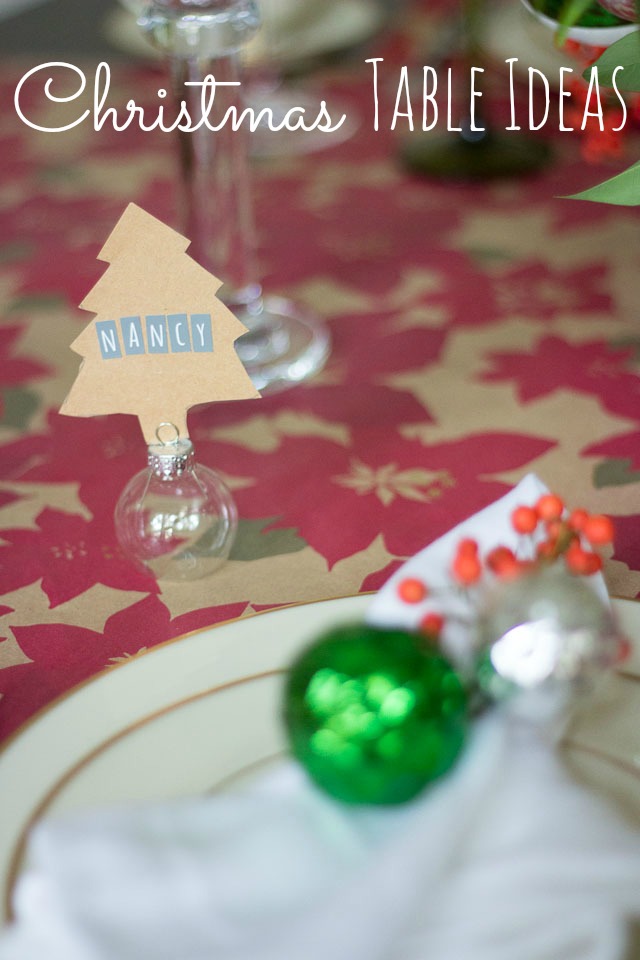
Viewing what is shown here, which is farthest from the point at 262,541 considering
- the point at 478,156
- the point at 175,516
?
the point at 478,156

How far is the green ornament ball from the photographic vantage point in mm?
310

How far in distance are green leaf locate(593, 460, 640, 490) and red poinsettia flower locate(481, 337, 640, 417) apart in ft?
0.20

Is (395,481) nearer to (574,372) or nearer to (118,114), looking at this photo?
(574,372)

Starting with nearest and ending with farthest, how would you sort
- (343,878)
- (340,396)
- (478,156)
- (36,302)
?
(343,878), (340,396), (36,302), (478,156)

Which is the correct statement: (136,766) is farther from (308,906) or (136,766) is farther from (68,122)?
(68,122)

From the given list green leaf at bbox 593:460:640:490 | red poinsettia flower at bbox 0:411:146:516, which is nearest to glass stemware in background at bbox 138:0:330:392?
red poinsettia flower at bbox 0:411:146:516

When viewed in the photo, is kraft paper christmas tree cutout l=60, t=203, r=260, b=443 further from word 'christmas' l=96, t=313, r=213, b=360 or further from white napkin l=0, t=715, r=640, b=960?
white napkin l=0, t=715, r=640, b=960

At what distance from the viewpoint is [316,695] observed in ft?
1.04

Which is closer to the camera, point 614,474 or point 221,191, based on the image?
point 614,474

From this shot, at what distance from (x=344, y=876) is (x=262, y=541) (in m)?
0.27

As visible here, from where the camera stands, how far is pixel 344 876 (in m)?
0.31

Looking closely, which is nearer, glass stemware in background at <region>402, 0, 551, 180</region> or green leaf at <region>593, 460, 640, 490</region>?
green leaf at <region>593, 460, 640, 490</region>

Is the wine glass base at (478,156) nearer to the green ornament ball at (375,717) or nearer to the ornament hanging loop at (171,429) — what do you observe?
the ornament hanging loop at (171,429)

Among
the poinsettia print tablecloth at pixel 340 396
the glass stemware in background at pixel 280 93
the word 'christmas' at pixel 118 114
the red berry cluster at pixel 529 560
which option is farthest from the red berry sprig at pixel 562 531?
the glass stemware in background at pixel 280 93
